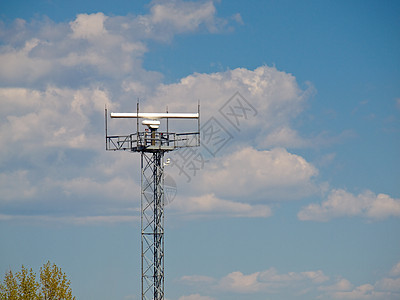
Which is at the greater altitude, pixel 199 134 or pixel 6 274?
pixel 199 134

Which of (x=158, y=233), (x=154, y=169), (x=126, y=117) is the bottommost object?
(x=158, y=233)

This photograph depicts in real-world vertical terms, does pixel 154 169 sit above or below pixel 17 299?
above

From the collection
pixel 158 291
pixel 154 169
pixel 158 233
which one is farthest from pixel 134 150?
pixel 158 291

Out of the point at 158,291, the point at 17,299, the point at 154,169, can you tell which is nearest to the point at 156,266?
the point at 158,291

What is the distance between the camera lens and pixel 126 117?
9469cm

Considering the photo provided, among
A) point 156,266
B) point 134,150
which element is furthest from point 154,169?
point 156,266

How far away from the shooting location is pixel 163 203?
93875 mm

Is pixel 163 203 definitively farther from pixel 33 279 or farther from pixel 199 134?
pixel 33 279

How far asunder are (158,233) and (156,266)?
4029 mm

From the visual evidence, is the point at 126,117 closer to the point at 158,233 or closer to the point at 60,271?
the point at 158,233

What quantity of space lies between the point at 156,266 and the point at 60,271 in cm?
1284

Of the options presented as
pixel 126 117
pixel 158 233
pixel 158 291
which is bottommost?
pixel 158 291

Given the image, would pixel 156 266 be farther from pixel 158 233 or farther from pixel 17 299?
pixel 17 299

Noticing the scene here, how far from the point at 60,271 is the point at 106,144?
58.1 ft
